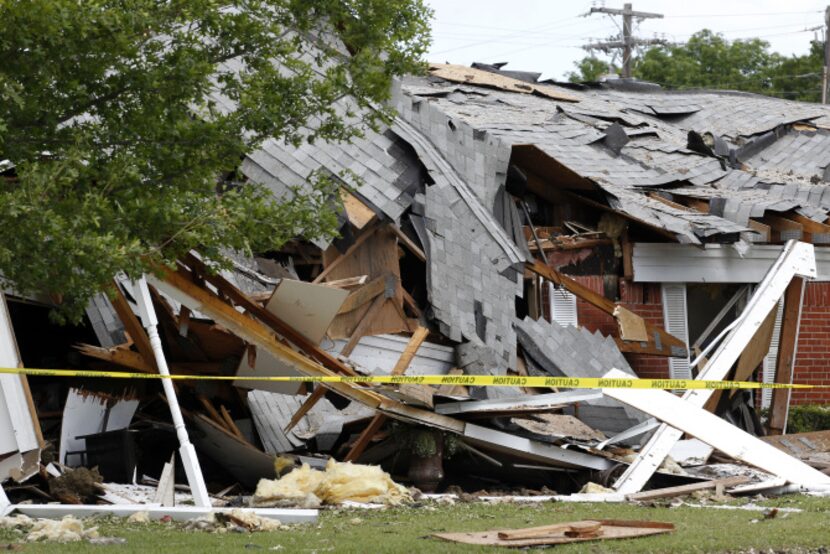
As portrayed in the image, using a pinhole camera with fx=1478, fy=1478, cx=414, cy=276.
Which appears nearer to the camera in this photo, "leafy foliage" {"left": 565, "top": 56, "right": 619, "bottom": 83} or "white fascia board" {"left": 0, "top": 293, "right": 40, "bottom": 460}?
"white fascia board" {"left": 0, "top": 293, "right": 40, "bottom": 460}

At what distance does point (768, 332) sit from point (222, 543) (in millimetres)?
10626

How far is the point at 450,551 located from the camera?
9203 millimetres

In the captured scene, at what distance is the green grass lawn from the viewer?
944 cm

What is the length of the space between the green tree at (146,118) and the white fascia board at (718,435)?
4364mm

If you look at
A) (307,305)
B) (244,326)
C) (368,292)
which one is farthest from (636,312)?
(244,326)

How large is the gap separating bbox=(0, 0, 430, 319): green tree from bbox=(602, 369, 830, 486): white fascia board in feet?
14.3

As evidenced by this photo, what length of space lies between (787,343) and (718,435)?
5.17m

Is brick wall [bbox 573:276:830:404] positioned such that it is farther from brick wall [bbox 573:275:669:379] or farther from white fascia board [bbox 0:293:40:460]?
white fascia board [bbox 0:293:40:460]

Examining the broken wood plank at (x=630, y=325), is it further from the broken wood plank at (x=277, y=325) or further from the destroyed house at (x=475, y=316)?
the broken wood plank at (x=277, y=325)

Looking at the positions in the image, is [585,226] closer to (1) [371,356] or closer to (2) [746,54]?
(1) [371,356]

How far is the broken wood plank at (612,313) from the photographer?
1914 centimetres

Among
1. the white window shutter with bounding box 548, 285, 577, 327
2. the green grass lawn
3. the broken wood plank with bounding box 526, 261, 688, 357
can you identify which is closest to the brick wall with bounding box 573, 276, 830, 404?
the broken wood plank with bounding box 526, 261, 688, 357

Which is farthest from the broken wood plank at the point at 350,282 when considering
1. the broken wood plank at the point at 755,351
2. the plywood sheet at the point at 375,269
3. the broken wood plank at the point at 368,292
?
the broken wood plank at the point at 755,351

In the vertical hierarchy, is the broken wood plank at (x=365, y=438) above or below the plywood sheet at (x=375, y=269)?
below
